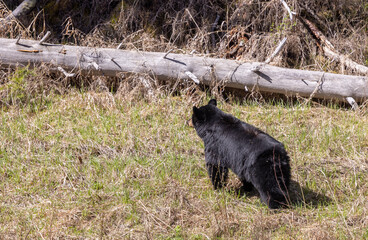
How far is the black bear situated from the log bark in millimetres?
1957

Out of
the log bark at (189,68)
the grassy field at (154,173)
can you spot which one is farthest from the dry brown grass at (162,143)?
the log bark at (189,68)

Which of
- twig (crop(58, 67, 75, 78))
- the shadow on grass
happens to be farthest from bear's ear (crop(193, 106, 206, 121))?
twig (crop(58, 67, 75, 78))

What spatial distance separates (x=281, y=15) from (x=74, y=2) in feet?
15.3

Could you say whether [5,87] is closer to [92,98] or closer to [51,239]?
[92,98]

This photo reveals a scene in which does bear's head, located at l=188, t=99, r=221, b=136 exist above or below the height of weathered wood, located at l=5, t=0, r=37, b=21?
below

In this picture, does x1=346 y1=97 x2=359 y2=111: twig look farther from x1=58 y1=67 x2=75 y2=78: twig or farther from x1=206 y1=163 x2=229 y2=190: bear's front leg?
x1=58 y1=67 x2=75 y2=78: twig

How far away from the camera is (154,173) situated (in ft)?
16.1

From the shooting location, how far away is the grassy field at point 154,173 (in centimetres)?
394

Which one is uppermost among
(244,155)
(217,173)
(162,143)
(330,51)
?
(330,51)

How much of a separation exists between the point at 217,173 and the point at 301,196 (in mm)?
Result: 982

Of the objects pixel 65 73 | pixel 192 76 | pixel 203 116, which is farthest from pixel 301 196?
pixel 65 73

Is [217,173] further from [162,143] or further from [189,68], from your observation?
[189,68]

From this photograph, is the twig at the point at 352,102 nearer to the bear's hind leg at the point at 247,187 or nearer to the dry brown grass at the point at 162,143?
the dry brown grass at the point at 162,143

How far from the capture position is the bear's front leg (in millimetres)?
4578
